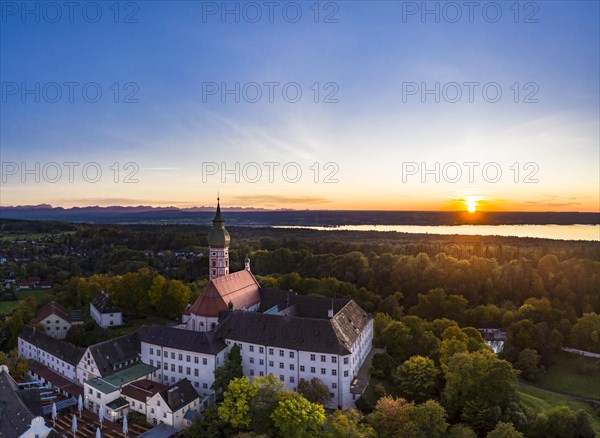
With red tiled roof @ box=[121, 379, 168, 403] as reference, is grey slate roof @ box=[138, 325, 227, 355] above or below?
above

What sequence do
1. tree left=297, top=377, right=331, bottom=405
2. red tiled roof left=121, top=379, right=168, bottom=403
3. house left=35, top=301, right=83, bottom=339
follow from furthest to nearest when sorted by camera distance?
1. house left=35, top=301, right=83, bottom=339
2. red tiled roof left=121, top=379, right=168, bottom=403
3. tree left=297, top=377, right=331, bottom=405

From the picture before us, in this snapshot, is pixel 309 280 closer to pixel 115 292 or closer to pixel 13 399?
pixel 115 292

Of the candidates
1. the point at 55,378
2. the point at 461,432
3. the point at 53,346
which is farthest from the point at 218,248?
the point at 461,432

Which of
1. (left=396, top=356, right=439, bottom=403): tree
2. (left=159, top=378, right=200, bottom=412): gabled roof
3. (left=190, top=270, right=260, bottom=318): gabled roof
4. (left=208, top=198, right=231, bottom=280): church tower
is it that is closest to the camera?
(left=159, top=378, right=200, bottom=412): gabled roof

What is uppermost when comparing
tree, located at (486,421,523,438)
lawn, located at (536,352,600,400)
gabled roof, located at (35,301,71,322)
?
gabled roof, located at (35,301,71,322)

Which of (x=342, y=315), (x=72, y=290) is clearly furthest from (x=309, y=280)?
(x=72, y=290)

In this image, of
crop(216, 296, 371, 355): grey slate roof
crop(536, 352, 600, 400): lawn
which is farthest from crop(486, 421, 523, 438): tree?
crop(536, 352, 600, 400): lawn

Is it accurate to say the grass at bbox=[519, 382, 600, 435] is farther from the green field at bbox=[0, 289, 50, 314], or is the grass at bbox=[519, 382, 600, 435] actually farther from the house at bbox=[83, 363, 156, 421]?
the green field at bbox=[0, 289, 50, 314]

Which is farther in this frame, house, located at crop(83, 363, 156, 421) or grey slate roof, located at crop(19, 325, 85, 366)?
grey slate roof, located at crop(19, 325, 85, 366)
